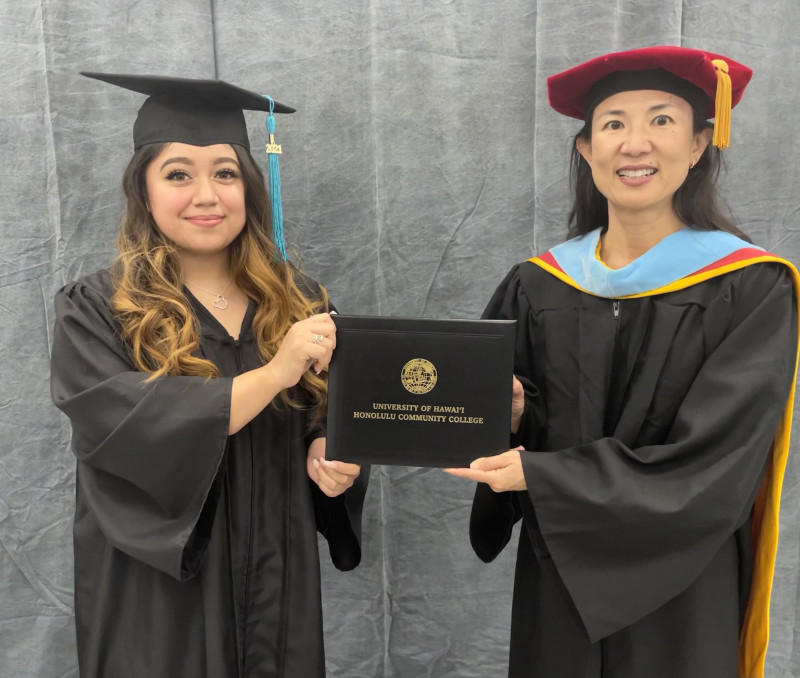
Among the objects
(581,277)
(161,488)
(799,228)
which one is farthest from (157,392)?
(799,228)

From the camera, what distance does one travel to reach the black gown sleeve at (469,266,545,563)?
62.0 inches

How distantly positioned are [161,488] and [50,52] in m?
1.28

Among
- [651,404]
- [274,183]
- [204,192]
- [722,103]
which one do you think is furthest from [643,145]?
[204,192]

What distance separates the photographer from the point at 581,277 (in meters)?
1.48

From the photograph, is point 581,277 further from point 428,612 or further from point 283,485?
point 428,612

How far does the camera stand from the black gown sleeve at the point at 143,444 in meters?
1.30

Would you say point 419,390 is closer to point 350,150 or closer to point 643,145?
point 643,145

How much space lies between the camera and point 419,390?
52.5 inches

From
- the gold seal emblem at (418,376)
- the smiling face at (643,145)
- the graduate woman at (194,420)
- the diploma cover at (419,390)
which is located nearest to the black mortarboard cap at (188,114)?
the graduate woman at (194,420)

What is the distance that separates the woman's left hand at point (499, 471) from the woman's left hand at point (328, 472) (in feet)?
0.81

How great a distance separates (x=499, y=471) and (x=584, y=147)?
760 millimetres

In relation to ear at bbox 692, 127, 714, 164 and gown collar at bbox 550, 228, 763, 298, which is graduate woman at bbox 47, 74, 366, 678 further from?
ear at bbox 692, 127, 714, 164

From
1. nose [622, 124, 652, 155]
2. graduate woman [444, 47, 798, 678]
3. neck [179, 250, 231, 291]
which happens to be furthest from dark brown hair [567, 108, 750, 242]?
neck [179, 250, 231, 291]

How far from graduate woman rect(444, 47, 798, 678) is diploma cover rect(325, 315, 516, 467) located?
8 cm
